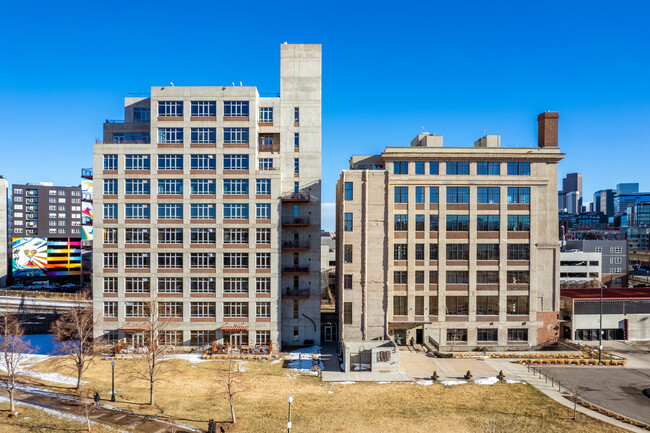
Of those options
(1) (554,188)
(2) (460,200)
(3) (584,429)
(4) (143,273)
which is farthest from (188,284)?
(1) (554,188)

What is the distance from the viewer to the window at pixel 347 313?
52.1 m

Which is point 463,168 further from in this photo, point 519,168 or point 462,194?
point 519,168

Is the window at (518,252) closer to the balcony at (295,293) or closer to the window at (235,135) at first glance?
the balcony at (295,293)

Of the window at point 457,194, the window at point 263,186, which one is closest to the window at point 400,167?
the window at point 457,194

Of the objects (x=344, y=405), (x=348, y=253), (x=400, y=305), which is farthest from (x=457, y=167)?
(x=344, y=405)

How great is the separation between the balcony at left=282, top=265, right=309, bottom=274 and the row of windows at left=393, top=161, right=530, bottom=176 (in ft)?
60.2

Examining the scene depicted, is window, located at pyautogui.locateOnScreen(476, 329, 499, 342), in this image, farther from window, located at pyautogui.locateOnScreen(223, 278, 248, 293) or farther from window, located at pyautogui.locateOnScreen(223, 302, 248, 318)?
window, located at pyautogui.locateOnScreen(223, 278, 248, 293)

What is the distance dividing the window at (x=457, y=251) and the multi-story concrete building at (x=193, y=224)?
23.4 metres

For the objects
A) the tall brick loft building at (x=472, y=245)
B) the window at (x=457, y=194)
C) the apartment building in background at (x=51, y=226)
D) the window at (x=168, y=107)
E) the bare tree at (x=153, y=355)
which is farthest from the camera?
the apartment building in background at (x=51, y=226)

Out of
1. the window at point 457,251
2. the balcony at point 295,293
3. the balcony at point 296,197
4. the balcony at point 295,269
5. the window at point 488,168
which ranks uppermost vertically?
the window at point 488,168

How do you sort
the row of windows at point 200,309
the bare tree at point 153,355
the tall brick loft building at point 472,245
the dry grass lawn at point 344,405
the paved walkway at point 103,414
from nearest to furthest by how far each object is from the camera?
the paved walkway at point 103,414
the dry grass lawn at point 344,405
the bare tree at point 153,355
the row of windows at point 200,309
the tall brick loft building at point 472,245

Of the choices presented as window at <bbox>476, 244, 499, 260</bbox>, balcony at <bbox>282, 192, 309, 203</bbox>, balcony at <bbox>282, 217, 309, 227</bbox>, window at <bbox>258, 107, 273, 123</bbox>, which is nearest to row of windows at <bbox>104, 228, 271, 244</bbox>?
balcony at <bbox>282, 217, 309, 227</bbox>

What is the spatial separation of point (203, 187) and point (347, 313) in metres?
25.3

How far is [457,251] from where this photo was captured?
56500mm
